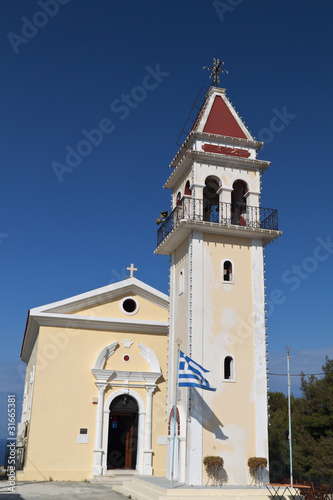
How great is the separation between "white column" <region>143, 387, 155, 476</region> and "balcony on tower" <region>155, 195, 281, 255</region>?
7099mm

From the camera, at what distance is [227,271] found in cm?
1734

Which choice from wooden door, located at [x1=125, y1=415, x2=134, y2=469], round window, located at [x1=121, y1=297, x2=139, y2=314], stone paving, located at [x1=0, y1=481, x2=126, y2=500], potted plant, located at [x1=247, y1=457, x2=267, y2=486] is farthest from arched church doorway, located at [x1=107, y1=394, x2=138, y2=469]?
potted plant, located at [x1=247, y1=457, x2=267, y2=486]

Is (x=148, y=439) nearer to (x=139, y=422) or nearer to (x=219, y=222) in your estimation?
(x=139, y=422)

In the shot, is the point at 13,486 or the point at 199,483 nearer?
the point at 199,483

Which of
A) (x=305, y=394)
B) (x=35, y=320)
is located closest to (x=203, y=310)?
(x=35, y=320)

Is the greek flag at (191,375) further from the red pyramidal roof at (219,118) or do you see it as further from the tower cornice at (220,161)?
the red pyramidal roof at (219,118)

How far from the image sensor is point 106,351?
21.8 metres

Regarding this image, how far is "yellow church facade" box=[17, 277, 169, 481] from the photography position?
2023 centimetres

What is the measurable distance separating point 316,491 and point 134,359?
954 centimetres

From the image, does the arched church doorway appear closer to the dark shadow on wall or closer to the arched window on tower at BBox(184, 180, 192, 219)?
the dark shadow on wall

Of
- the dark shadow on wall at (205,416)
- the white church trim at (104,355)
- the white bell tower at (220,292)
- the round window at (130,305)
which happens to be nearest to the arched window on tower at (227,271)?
the white bell tower at (220,292)

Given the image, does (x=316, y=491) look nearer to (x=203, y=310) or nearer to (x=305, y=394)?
(x=203, y=310)

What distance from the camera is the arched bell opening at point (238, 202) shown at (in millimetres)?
18422

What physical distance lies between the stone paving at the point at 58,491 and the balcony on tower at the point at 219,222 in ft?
28.4
